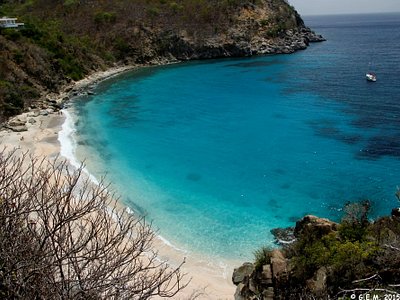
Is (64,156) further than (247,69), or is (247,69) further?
(247,69)

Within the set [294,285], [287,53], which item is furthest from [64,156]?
[287,53]

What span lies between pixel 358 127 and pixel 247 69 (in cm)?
4643

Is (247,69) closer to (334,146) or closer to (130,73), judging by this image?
(130,73)

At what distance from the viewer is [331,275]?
56.3 feet

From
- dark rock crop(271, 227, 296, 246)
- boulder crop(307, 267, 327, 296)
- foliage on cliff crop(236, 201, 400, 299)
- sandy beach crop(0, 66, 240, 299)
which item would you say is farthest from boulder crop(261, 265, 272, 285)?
dark rock crop(271, 227, 296, 246)

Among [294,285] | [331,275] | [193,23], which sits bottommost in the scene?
[294,285]

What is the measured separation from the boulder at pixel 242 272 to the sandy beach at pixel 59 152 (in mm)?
379

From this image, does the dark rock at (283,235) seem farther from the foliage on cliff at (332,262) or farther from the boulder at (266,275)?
the boulder at (266,275)

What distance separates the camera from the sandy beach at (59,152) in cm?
2150

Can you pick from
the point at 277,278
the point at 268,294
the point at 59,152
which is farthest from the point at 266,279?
the point at 59,152

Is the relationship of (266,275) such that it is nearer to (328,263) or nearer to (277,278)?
(277,278)

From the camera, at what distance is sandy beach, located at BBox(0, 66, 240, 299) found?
21.5 metres

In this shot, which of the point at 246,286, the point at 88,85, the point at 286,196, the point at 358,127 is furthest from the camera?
the point at 88,85

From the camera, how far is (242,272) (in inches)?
872
